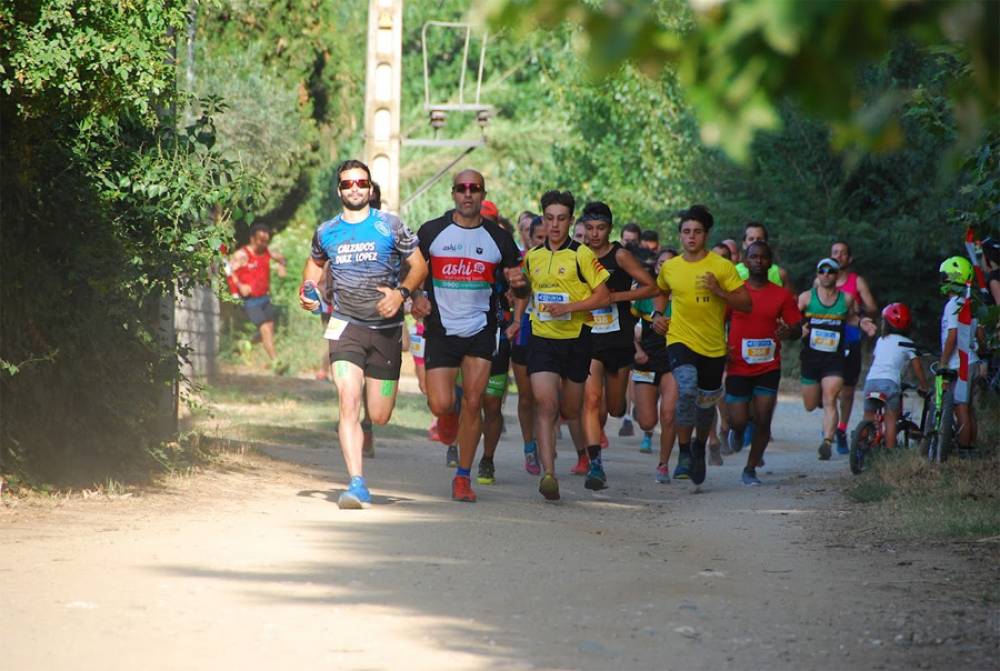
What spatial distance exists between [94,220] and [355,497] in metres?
2.24

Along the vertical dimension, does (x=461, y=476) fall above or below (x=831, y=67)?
below

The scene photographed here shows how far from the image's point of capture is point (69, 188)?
32.4 feet

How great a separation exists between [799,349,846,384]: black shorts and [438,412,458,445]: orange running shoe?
4.76 metres

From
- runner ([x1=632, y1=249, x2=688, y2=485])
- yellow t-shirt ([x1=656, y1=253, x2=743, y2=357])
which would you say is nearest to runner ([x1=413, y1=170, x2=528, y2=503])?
yellow t-shirt ([x1=656, y1=253, x2=743, y2=357])

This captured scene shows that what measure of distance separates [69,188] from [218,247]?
105 cm

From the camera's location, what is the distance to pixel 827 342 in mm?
15328

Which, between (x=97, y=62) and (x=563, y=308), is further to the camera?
(x=563, y=308)

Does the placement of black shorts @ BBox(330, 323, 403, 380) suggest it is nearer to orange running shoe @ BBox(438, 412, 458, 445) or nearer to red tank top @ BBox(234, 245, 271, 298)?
orange running shoe @ BBox(438, 412, 458, 445)

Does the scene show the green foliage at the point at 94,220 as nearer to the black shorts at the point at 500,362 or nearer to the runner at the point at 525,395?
the black shorts at the point at 500,362

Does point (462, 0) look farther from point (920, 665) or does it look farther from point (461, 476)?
point (920, 665)

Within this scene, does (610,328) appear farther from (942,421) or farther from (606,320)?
(942,421)

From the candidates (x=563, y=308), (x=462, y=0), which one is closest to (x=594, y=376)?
(x=563, y=308)

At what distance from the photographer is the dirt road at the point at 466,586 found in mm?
5957

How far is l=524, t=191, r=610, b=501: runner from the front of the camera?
36.6ft
